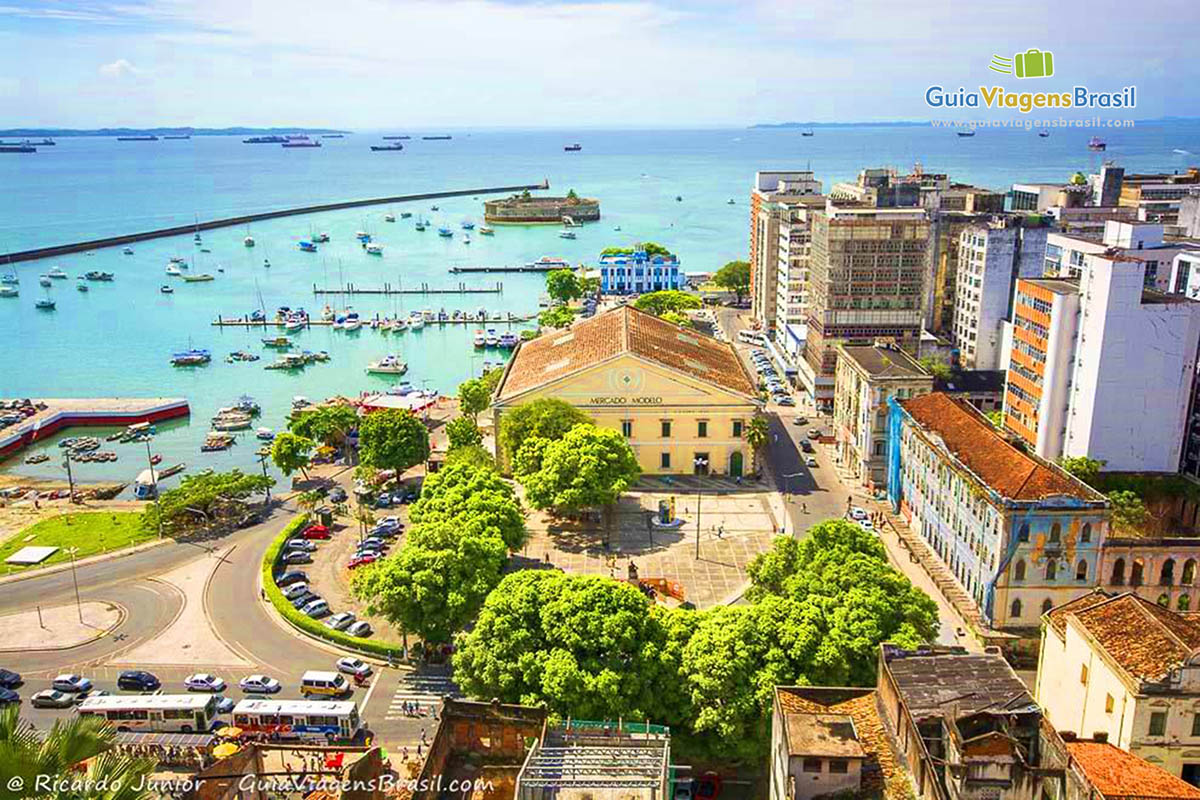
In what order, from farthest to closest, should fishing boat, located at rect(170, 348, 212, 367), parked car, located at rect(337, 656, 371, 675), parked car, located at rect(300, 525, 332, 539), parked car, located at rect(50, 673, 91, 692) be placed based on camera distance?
fishing boat, located at rect(170, 348, 212, 367) → parked car, located at rect(300, 525, 332, 539) → parked car, located at rect(337, 656, 371, 675) → parked car, located at rect(50, 673, 91, 692)

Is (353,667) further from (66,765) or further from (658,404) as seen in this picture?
(658,404)

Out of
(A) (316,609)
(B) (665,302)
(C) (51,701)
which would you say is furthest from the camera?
(B) (665,302)

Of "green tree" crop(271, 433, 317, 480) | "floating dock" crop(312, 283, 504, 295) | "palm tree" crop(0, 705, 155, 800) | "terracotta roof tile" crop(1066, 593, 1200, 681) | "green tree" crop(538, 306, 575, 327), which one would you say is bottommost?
"green tree" crop(271, 433, 317, 480)


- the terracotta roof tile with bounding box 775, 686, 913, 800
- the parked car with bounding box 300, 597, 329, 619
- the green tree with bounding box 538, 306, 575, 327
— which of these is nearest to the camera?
the terracotta roof tile with bounding box 775, 686, 913, 800

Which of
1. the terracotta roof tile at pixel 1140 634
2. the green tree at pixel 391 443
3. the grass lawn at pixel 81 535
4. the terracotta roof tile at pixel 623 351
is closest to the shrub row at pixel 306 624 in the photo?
the grass lawn at pixel 81 535

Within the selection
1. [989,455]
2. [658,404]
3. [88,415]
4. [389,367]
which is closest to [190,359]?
[88,415]

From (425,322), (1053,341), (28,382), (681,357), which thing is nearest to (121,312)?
(28,382)

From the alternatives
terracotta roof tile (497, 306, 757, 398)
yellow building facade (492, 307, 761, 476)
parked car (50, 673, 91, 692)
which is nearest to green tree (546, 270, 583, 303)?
terracotta roof tile (497, 306, 757, 398)

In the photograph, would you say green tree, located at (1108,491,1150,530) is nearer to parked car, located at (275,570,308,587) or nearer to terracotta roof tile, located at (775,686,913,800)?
terracotta roof tile, located at (775,686,913,800)

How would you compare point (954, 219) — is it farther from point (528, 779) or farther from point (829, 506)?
point (528, 779)
